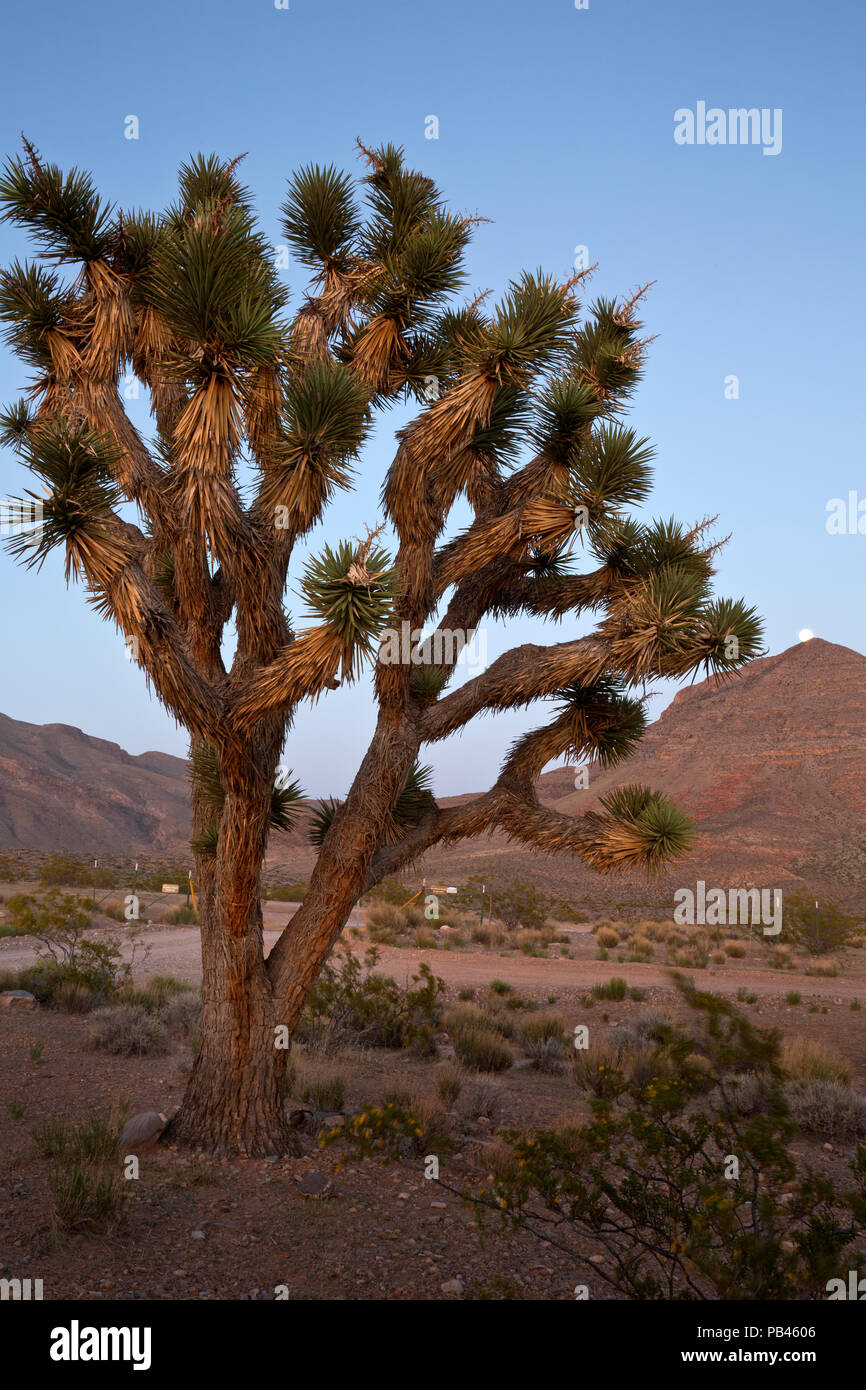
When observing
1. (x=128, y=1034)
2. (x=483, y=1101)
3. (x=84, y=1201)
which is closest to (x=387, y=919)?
(x=128, y=1034)

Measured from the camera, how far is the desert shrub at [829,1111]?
8445mm

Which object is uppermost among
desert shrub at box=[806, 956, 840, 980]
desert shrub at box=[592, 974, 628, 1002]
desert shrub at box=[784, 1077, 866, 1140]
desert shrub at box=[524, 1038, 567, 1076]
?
desert shrub at box=[784, 1077, 866, 1140]

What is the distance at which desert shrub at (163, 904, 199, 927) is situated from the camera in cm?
2619

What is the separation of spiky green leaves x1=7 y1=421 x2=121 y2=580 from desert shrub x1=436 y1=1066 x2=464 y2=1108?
19.6 feet

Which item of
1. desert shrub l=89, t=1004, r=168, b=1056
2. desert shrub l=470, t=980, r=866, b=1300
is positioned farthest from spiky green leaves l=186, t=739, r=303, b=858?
desert shrub l=89, t=1004, r=168, b=1056

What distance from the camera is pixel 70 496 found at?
541 cm

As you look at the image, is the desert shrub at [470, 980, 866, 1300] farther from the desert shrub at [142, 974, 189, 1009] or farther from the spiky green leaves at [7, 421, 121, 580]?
the desert shrub at [142, 974, 189, 1009]

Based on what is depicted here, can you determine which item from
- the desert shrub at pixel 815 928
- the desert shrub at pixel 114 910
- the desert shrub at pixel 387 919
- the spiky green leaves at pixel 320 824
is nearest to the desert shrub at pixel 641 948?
the desert shrub at pixel 815 928

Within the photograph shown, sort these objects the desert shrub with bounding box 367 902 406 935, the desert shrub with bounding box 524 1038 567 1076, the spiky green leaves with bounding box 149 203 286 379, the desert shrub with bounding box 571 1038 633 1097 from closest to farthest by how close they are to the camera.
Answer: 1. the spiky green leaves with bounding box 149 203 286 379
2. the desert shrub with bounding box 571 1038 633 1097
3. the desert shrub with bounding box 524 1038 567 1076
4. the desert shrub with bounding box 367 902 406 935

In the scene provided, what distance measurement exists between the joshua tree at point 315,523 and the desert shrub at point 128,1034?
3591 millimetres

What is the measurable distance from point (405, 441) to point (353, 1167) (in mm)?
5496

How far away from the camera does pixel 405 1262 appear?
5109mm
